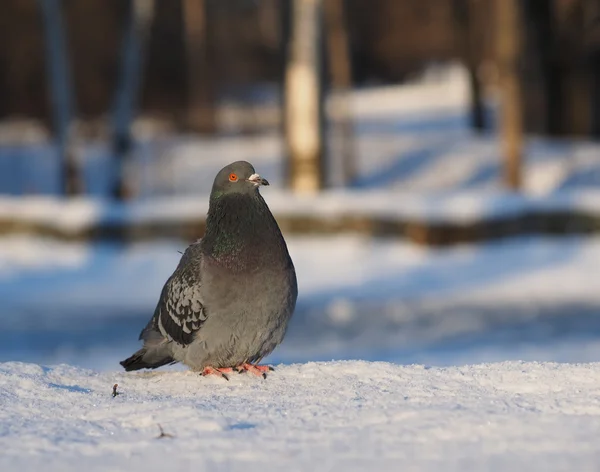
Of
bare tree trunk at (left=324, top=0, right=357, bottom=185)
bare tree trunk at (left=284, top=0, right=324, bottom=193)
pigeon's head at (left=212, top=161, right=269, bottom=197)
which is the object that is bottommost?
pigeon's head at (left=212, top=161, right=269, bottom=197)

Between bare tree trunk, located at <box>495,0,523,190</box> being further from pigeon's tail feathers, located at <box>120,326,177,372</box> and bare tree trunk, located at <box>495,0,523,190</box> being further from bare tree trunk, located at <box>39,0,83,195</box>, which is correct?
pigeon's tail feathers, located at <box>120,326,177,372</box>

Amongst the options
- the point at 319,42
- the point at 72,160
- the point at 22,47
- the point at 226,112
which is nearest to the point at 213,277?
the point at 319,42

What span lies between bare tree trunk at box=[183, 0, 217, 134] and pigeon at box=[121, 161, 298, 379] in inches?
1102

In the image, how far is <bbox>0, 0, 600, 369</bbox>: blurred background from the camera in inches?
447

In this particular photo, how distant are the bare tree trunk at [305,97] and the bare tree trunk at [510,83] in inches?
116

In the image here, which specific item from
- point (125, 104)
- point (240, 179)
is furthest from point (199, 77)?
point (240, 179)

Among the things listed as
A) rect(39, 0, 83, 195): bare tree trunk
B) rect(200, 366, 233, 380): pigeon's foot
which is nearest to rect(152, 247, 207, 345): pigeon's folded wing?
rect(200, 366, 233, 380): pigeon's foot

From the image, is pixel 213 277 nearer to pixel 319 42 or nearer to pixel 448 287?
pixel 448 287

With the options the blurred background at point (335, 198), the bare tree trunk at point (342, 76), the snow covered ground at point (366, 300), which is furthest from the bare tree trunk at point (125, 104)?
the bare tree trunk at point (342, 76)

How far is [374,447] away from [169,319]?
5.86 feet

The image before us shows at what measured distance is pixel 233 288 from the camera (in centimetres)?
523

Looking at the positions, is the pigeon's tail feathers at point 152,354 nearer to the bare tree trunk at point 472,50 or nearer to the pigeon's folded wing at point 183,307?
the pigeon's folded wing at point 183,307

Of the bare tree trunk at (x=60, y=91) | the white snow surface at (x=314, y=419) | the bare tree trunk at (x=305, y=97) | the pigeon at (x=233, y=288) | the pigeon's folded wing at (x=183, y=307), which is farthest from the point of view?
the bare tree trunk at (x=60, y=91)

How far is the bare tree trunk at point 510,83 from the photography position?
691 inches
